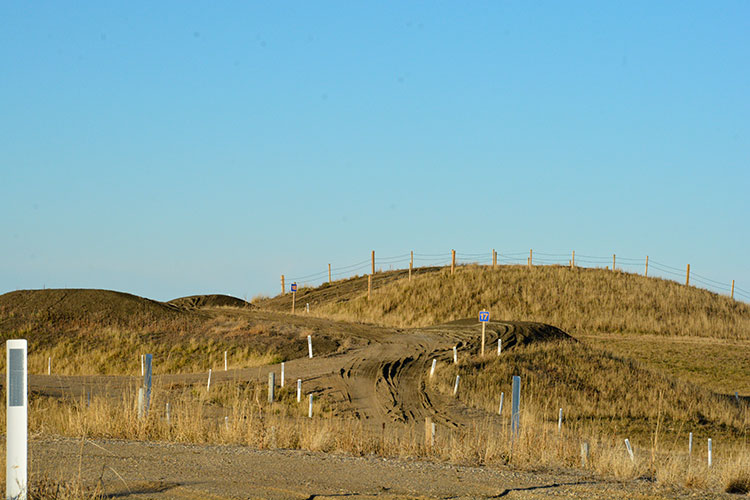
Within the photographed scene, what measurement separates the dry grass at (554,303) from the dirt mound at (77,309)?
12.6 metres

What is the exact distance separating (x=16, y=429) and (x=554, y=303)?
60.8 m

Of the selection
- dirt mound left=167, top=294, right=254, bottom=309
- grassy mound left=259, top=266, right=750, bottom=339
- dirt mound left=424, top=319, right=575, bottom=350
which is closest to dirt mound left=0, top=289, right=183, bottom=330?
grassy mound left=259, top=266, right=750, bottom=339

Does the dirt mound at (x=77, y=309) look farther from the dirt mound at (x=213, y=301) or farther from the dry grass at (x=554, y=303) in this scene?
the dirt mound at (x=213, y=301)

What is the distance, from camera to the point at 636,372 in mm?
38438

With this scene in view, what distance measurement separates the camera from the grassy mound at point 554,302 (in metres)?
61.2

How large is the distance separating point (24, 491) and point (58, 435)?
586 cm

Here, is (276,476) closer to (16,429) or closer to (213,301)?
(16,429)

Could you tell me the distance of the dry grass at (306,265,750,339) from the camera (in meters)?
61.2

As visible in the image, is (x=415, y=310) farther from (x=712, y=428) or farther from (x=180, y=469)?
(x=180, y=469)

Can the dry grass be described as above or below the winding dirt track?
below

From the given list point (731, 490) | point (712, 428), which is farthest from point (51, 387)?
point (731, 490)

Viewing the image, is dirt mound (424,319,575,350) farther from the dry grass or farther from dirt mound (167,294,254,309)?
dirt mound (167,294,254,309)

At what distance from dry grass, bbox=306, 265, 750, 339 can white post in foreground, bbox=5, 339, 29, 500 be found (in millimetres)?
49081

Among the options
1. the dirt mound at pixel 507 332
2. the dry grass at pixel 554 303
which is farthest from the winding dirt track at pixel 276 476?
the dry grass at pixel 554 303
